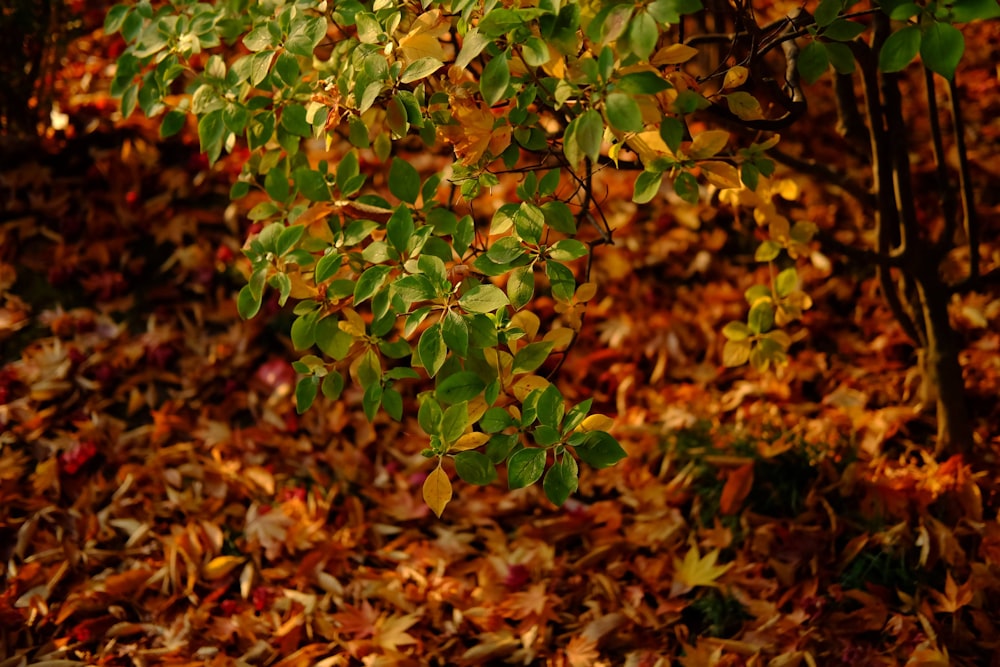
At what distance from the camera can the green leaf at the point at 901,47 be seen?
1.17 m

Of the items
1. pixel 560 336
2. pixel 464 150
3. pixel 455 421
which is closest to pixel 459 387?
pixel 455 421

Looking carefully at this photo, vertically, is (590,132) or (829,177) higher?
(590,132)

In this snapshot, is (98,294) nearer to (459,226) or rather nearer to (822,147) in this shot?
(459,226)

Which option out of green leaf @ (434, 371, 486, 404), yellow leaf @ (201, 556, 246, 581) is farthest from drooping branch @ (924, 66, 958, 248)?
yellow leaf @ (201, 556, 246, 581)

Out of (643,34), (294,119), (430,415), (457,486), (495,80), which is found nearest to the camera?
(643,34)

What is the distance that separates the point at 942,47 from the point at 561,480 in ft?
2.68

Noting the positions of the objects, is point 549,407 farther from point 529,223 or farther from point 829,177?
point 829,177

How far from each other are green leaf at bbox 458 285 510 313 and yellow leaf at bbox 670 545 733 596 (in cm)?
125

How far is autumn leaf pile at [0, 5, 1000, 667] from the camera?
83.0 inches

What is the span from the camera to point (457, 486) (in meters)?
2.61

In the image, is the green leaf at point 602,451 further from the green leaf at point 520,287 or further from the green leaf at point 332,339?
the green leaf at point 332,339

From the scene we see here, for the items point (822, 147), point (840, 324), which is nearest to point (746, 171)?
point (840, 324)

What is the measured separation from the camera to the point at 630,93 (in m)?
1.13

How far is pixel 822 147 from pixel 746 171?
2024 millimetres
